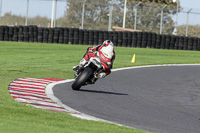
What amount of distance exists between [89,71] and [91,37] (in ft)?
53.8

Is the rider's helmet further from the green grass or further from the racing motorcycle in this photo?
the green grass

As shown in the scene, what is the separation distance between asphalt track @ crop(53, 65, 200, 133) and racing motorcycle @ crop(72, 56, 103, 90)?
0.23 m

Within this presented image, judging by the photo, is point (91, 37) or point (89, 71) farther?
point (91, 37)

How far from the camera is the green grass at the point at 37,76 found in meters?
5.36

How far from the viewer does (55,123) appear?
223 inches

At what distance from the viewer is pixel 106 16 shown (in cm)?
3406

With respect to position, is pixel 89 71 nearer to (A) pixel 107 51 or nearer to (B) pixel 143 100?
(A) pixel 107 51

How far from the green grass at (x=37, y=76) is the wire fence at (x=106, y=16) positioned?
217 inches

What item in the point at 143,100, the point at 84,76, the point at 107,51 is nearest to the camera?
the point at 143,100

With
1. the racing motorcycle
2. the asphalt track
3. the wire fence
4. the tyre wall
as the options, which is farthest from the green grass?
the wire fence

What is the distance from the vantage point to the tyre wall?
80.0ft

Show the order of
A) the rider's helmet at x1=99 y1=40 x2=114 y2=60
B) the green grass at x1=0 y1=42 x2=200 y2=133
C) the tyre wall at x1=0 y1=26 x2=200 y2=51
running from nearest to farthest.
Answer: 1. the green grass at x1=0 y1=42 x2=200 y2=133
2. the rider's helmet at x1=99 y1=40 x2=114 y2=60
3. the tyre wall at x1=0 y1=26 x2=200 y2=51

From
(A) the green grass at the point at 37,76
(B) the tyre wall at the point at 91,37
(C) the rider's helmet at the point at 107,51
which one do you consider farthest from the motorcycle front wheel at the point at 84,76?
(B) the tyre wall at the point at 91,37

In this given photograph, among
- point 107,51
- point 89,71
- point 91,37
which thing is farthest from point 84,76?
point 91,37
